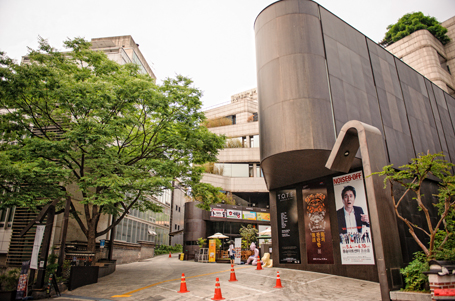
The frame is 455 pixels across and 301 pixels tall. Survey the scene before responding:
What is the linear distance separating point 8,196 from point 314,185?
1522 cm

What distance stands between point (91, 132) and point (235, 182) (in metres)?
30.9

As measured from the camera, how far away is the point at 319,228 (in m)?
16.0

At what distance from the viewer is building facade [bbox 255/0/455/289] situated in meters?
13.9

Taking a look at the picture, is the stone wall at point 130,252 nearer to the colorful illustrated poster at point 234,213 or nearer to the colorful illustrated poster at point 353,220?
the colorful illustrated poster at point 234,213

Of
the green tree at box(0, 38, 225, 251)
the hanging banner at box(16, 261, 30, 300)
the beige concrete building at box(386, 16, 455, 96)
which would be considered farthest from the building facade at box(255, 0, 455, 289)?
the beige concrete building at box(386, 16, 455, 96)

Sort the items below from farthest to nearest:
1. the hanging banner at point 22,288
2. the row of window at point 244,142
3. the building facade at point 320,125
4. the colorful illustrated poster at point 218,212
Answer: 1. the row of window at point 244,142
2. the colorful illustrated poster at point 218,212
3. the building facade at point 320,125
4. the hanging banner at point 22,288

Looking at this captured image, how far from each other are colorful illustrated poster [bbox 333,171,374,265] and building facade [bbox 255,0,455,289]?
0.05 meters

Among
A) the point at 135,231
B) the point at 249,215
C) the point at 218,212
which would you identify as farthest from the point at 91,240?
the point at 249,215

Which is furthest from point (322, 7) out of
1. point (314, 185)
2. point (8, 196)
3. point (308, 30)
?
point (8, 196)

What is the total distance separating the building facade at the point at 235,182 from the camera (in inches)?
1371

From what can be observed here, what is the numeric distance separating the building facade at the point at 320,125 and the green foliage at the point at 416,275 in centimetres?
377

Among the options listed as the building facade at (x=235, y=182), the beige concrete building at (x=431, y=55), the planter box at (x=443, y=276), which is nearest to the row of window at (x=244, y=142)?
the building facade at (x=235, y=182)

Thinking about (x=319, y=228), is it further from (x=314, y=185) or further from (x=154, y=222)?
(x=154, y=222)

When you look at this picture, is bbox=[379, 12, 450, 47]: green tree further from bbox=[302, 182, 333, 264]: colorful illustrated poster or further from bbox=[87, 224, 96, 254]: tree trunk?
bbox=[87, 224, 96, 254]: tree trunk
